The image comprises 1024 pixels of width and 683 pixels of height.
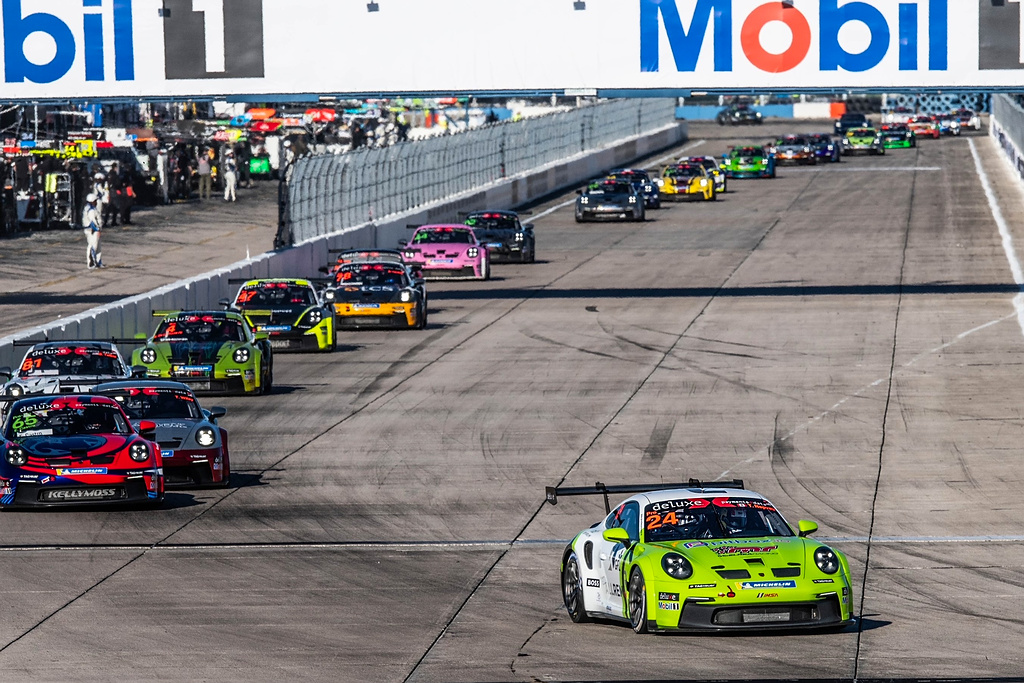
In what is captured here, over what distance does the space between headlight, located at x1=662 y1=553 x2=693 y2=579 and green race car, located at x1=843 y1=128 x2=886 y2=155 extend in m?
87.1

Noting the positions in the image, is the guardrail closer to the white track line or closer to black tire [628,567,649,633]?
A: the white track line

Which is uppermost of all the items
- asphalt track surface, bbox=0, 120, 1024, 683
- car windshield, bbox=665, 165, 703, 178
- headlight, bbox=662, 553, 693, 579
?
car windshield, bbox=665, 165, 703, 178

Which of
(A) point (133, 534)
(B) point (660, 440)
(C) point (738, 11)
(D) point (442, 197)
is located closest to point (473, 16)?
(C) point (738, 11)

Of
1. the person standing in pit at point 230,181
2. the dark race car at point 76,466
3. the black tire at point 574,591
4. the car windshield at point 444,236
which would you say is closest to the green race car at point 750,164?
the person standing in pit at point 230,181

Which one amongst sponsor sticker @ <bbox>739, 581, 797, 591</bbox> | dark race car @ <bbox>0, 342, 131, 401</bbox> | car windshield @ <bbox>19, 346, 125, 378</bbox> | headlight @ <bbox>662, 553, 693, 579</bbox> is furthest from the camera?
car windshield @ <bbox>19, 346, 125, 378</bbox>

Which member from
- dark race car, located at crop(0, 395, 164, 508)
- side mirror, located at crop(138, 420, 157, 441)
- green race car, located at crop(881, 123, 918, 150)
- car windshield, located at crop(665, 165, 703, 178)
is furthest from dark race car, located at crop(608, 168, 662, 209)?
dark race car, located at crop(0, 395, 164, 508)

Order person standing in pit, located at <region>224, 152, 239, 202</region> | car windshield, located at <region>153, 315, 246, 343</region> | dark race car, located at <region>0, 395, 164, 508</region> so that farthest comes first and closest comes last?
1. person standing in pit, located at <region>224, 152, 239, 202</region>
2. car windshield, located at <region>153, 315, 246, 343</region>
3. dark race car, located at <region>0, 395, 164, 508</region>

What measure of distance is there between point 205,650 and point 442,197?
171 feet

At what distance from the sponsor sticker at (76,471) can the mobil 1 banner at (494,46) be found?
15.9 meters

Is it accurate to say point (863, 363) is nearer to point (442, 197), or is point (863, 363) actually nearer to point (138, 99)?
point (138, 99)

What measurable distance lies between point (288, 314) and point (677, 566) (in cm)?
2094

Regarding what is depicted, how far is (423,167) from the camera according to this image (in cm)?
6131

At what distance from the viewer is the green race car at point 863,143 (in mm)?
97562

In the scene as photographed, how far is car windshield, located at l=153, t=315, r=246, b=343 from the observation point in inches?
1095
